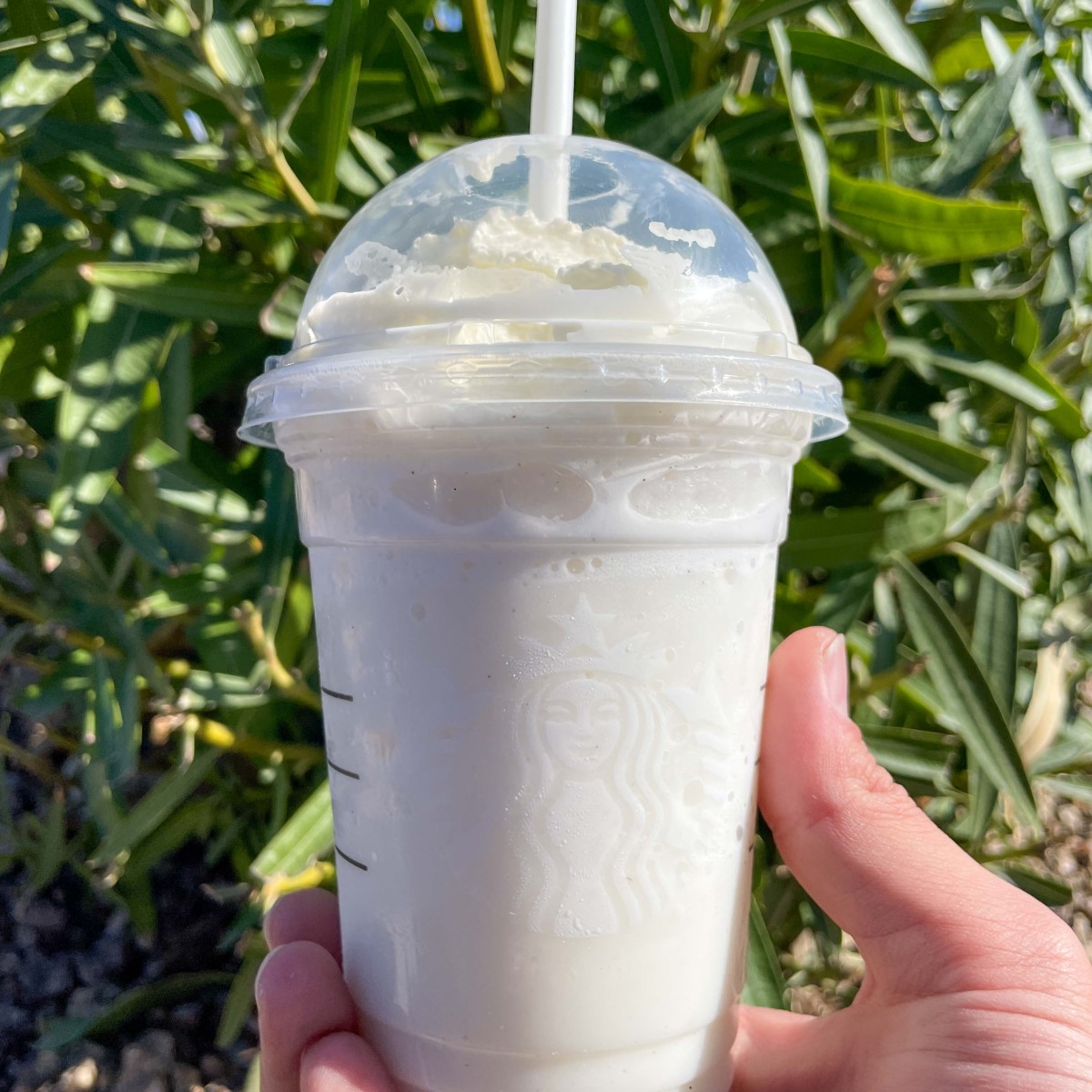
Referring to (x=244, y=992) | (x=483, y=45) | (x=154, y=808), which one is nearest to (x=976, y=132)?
(x=483, y=45)

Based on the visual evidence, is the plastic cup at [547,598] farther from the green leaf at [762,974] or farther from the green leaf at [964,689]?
the green leaf at [964,689]

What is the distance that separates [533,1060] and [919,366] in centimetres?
76

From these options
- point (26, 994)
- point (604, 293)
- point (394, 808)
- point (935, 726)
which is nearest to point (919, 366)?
point (935, 726)

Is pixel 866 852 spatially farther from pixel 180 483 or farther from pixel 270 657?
pixel 180 483

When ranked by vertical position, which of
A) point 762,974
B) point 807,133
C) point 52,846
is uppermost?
point 807,133

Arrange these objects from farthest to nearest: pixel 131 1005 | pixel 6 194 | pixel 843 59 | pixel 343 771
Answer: pixel 131 1005, pixel 843 59, pixel 6 194, pixel 343 771

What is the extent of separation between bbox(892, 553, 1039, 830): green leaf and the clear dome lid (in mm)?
431

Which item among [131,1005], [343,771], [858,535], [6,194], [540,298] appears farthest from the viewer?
[131,1005]

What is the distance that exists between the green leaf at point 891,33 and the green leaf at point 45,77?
64 cm

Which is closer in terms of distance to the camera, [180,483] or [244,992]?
[180,483]

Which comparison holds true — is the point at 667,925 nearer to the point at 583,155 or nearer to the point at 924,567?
the point at 583,155

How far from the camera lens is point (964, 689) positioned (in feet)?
3.06

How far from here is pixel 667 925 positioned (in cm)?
56

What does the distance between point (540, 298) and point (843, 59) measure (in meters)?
0.52
